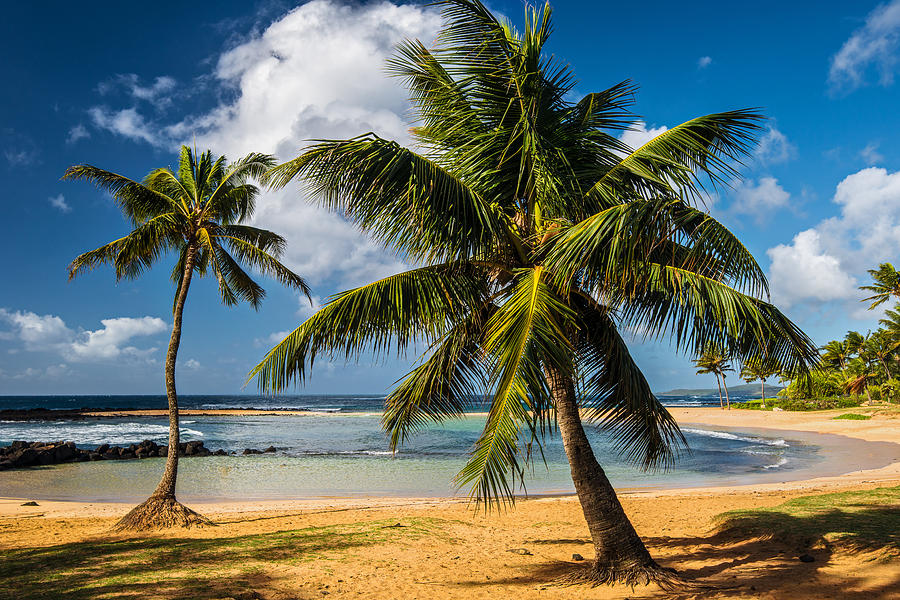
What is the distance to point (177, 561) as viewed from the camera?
702cm

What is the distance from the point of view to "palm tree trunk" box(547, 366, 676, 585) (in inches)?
225

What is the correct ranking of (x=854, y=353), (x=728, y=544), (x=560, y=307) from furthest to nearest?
(x=854, y=353) → (x=728, y=544) → (x=560, y=307)

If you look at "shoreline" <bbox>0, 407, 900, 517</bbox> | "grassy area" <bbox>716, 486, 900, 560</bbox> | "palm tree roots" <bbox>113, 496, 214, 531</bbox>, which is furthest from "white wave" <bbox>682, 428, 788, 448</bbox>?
"palm tree roots" <bbox>113, 496, 214, 531</bbox>

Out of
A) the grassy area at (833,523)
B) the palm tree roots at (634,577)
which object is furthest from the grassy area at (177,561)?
the grassy area at (833,523)

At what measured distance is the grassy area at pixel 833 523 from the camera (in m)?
6.14

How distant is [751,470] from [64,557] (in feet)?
63.8

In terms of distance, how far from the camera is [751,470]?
60.7 ft

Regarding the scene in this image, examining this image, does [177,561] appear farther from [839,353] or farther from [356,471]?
[839,353]

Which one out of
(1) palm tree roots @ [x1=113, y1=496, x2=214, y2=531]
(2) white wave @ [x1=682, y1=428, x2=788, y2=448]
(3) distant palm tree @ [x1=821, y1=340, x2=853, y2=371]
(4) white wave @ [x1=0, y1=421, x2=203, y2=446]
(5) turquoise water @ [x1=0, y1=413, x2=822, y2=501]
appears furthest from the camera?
(3) distant palm tree @ [x1=821, y1=340, x2=853, y2=371]

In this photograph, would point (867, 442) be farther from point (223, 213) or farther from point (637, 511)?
point (223, 213)

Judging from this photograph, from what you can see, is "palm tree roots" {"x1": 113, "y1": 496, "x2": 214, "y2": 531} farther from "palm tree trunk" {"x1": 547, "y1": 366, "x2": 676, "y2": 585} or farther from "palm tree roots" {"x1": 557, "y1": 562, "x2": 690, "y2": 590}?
"palm tree trunk" {"x1": 547, "y1": 366, "x2": 676, "y2": 585}

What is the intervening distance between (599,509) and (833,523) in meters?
3.68

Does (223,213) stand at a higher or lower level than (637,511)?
higher

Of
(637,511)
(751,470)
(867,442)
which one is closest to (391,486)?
(637,511)
